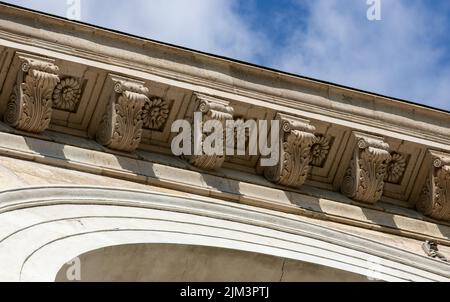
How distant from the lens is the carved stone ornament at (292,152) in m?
15.4

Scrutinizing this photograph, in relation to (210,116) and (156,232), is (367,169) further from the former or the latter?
(156,232)

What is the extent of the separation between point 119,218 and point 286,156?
1969 millimetres

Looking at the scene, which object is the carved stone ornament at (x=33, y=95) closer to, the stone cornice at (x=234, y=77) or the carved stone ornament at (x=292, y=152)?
the stone cornice at (x=234, y=77)

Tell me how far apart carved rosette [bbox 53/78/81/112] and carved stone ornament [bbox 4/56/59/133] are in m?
0.14

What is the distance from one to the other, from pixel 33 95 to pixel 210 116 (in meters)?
1.44

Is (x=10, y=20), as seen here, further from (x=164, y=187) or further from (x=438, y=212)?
(x=438, y=212)

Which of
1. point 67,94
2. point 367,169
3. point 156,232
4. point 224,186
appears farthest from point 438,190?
point 67,94

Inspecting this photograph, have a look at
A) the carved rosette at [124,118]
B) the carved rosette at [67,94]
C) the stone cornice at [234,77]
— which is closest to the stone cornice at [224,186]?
the carved rosette at [124,118]

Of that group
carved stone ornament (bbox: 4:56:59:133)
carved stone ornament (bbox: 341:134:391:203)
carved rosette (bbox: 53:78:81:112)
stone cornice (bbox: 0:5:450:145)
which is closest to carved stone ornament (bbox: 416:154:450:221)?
stone cornice (bbox: 0:5:450:145)

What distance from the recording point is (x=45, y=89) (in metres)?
14.6

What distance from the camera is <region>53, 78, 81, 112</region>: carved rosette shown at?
14.8 meters

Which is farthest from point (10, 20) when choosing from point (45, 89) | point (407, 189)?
point (407, 189)

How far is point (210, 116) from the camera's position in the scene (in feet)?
49.5

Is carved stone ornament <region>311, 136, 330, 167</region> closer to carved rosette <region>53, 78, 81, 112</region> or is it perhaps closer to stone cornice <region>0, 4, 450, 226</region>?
stone cornice <region>0, 4, 450, 226</region>
